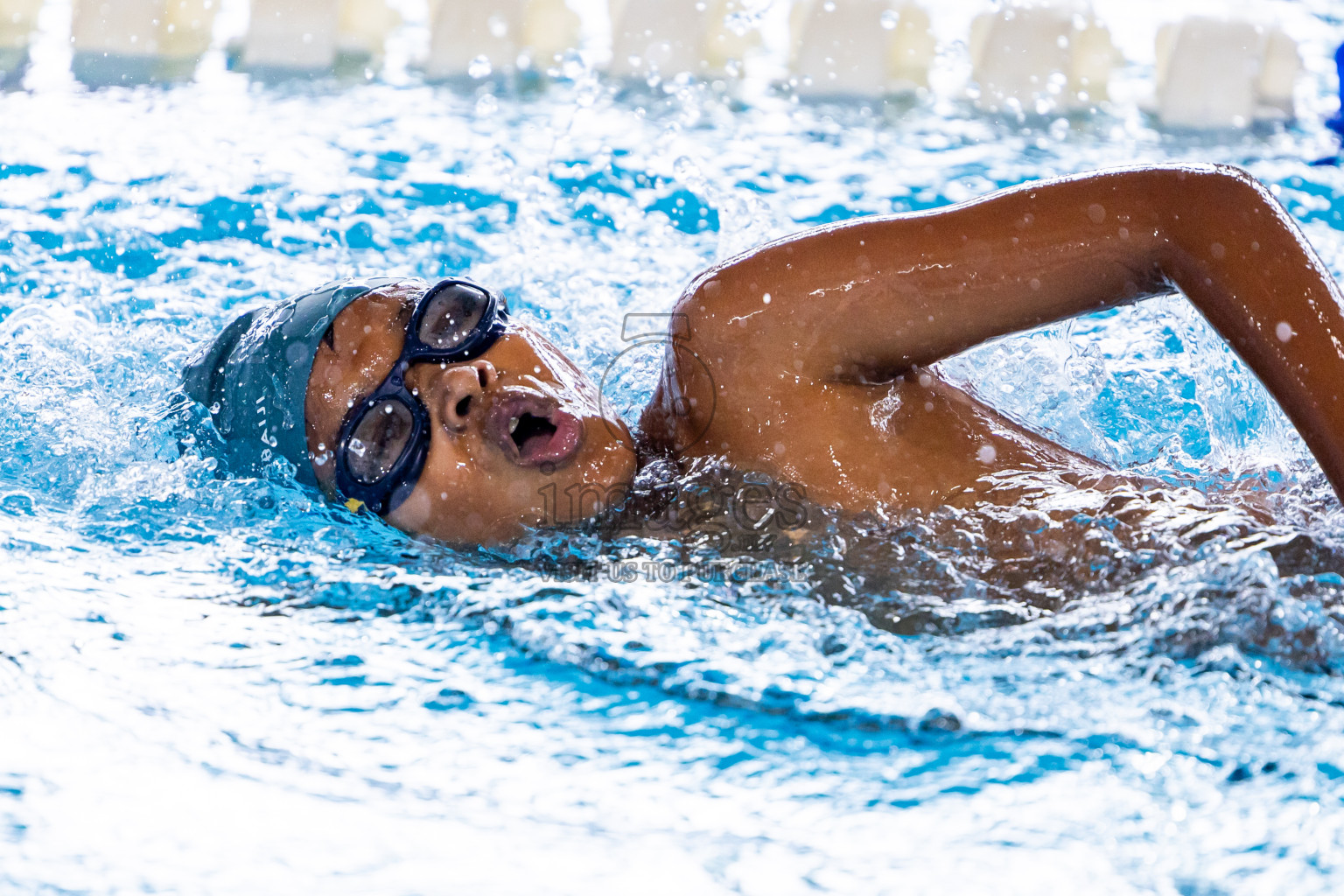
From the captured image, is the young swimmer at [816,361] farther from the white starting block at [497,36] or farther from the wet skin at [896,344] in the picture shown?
the white starting block at [497,36]

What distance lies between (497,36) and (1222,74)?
259cm

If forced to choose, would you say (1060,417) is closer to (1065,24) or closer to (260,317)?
(260,317)

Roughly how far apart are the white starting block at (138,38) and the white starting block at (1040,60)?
2.82m

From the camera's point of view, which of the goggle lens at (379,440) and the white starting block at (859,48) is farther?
the white starting block at (859,48)

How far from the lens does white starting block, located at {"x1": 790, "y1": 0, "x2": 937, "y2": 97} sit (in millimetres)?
4520

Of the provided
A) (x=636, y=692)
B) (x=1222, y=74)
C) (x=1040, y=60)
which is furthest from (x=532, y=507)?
(x=1222, y=74)

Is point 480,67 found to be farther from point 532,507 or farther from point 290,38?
point 532,507

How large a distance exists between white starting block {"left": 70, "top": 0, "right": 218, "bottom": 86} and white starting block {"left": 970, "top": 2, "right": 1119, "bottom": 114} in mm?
2819

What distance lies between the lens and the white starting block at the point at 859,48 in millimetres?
4520

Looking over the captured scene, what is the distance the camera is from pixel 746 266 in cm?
178

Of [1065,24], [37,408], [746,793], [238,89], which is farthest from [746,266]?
[1065,24]

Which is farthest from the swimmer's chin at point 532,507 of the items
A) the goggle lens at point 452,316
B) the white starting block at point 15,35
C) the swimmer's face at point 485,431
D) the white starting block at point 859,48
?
the white starting block at point 15,35

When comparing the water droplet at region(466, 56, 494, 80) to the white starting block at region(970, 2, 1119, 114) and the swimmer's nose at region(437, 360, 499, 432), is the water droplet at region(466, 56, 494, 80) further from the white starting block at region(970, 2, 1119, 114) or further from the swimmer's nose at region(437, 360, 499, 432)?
the swimmer's nose at region(437, 360, 499, 432)

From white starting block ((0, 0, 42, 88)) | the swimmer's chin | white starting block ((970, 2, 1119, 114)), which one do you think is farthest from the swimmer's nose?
white starting block ((0, 0, 42, 88))
